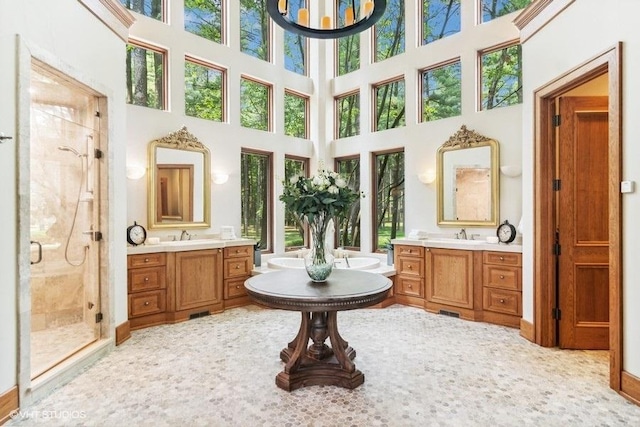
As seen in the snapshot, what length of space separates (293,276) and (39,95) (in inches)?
96.2

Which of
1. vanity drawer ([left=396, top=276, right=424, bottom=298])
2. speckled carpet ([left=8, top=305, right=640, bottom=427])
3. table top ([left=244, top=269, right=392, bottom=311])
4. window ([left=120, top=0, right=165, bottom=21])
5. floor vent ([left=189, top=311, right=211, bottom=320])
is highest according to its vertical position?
window ([left=120, top=0, right=165, bottom=21])

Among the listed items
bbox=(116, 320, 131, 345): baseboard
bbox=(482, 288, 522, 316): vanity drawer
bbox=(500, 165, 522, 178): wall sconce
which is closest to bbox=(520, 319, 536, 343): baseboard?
bbox=(482, 288, 522, 316): vanity drawer

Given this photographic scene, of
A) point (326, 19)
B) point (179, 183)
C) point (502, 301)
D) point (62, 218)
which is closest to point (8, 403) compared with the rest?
point (62, 218)

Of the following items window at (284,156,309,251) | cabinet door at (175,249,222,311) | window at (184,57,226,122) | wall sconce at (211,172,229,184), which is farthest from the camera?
window at (284,156,309,251)

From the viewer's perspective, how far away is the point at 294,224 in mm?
6180

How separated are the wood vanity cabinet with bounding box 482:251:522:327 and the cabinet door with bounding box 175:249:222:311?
3230mm

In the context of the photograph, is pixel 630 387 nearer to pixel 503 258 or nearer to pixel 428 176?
pixel 503 258

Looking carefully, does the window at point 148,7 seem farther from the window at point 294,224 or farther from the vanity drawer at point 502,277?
the vanity drawer at point 502,277

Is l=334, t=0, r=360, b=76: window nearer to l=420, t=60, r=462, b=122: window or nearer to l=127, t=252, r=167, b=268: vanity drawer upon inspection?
l=420, t=60, r=462, b=122: window

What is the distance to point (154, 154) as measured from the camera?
4.46 meters

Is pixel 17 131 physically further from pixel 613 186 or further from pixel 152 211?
pixel 613 186

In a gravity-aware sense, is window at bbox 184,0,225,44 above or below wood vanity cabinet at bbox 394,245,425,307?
above

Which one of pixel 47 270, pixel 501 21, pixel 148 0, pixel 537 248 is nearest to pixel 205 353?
pixel 47 270

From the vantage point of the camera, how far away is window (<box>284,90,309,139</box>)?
616 cm
